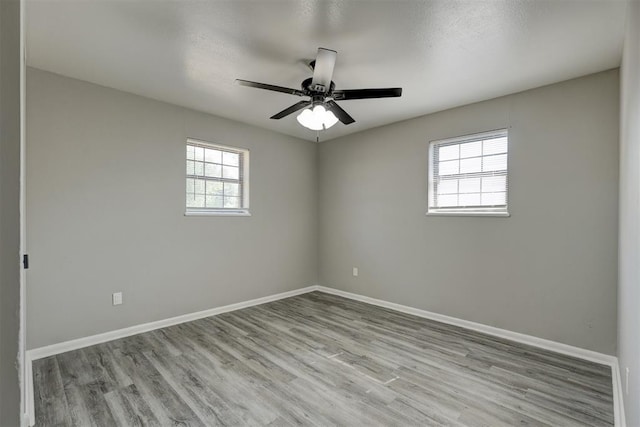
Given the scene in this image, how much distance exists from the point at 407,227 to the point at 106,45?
3.64 m

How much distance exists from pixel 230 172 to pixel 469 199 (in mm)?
3106

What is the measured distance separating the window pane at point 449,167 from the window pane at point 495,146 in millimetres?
325

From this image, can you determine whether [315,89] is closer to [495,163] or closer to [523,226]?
[495,163]

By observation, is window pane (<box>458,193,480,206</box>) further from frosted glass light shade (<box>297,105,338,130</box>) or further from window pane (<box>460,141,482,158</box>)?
frosted glass light shade (<box>297,105,338,130</box>)

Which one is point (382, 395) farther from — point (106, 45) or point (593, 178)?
point (106, 45)

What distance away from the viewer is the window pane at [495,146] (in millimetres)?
3330

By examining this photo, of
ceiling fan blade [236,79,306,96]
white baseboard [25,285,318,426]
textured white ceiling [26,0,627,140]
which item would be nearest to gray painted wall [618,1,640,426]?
textured white ceiling [26,0,627,140]

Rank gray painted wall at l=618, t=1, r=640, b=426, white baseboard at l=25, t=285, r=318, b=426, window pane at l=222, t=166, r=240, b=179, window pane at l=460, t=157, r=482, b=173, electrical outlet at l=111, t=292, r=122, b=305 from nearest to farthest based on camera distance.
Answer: gray painted wall at l=618, t=1, r=640, b=426, white baseboard at l=25, t=285, r=318, b=426, electrical outlet at l=111, t=292, r=122, b=305, window pane at l=460, t=157, r=482, b=173, window pane at l=222, t=166, r=240, b=179

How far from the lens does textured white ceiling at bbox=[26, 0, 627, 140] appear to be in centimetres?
196

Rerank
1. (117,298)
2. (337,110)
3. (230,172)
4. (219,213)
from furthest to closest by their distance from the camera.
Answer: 1. (230,172)
2. (219,213)
3. (117,298)
4. (337,110)

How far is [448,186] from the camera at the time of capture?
3.80 meters

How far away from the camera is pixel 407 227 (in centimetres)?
411

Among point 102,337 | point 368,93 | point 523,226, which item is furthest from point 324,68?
point 102,337
